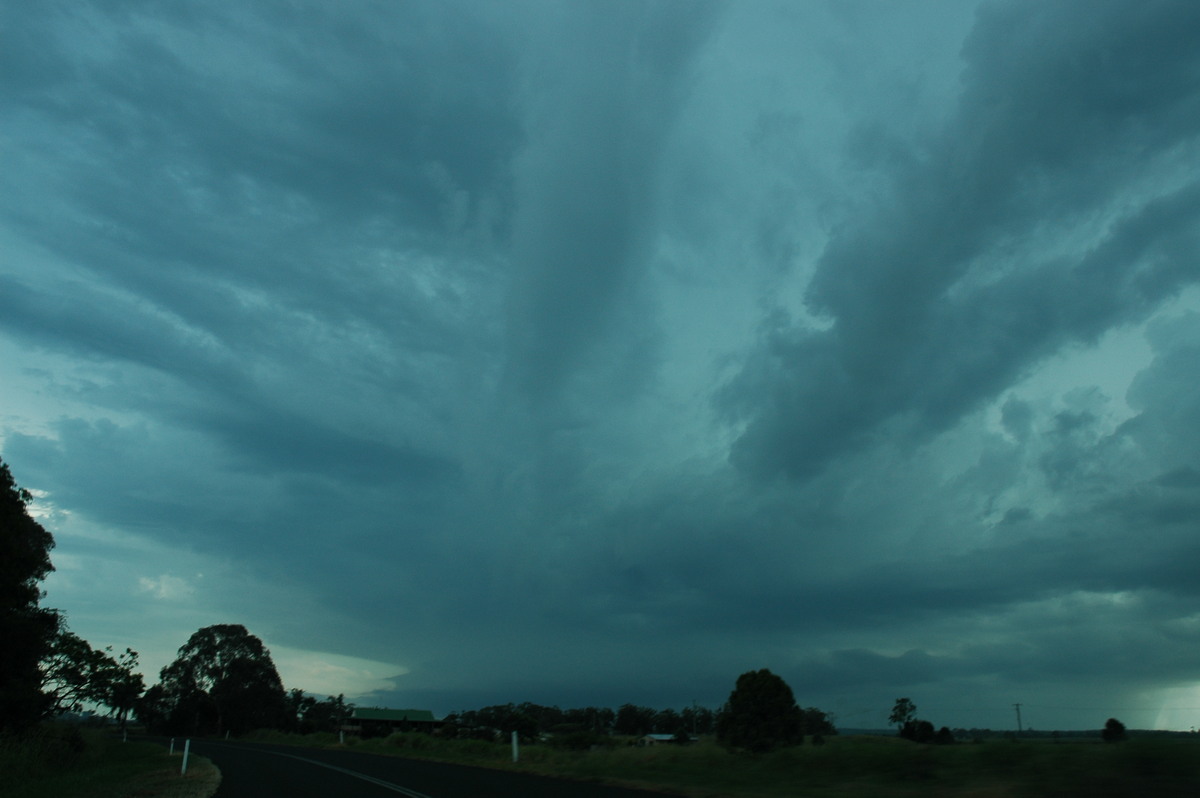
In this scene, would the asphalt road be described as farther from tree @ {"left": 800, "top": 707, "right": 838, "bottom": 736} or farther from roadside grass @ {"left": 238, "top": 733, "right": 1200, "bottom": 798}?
tree @ {"left": 800, "top": 707, "right": 838, "bottom": 736}

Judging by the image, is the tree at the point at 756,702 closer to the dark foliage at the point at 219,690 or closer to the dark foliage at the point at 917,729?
the dark foliage at the point at 917,729

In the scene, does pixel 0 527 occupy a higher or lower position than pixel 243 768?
higher

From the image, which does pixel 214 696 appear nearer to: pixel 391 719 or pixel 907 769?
pixel 391 719

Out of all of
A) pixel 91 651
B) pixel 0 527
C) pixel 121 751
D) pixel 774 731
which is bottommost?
pixel 121 751

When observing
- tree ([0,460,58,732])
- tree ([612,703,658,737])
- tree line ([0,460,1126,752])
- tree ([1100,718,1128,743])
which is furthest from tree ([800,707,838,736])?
tree ([612,703,658,737])

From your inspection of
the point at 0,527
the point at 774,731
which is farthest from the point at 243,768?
the point at 774,731

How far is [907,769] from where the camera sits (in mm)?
15773

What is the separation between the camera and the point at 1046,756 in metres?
13.0

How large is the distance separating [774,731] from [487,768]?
1574cm

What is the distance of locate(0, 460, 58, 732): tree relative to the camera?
32.2 meters

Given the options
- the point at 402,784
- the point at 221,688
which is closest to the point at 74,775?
the point at 402,784

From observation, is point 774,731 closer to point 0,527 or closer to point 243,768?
point 243,768

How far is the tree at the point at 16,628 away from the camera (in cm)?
3225

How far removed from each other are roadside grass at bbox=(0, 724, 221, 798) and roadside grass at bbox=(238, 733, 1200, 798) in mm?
10337
